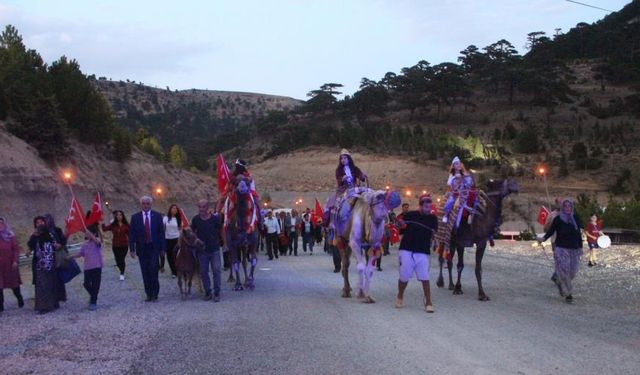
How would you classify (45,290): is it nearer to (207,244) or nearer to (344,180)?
(207,244)

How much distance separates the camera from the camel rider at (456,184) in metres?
14.8

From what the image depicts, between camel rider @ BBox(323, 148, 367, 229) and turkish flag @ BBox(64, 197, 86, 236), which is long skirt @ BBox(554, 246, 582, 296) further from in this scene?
turkish flag @ BBox(64, 197, 86, 236)

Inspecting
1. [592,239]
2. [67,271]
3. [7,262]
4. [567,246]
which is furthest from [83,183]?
[567,246]

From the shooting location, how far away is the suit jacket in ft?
44.8

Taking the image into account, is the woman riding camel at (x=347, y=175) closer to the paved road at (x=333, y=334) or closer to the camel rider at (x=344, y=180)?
the camel rider at (x=344, y=180)

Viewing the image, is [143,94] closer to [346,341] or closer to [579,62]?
[579,62]

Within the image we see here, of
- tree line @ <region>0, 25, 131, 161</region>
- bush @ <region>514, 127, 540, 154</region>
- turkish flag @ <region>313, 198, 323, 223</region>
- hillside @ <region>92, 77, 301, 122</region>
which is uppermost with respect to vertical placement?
hillside @ <region>92, 77, 301, 122</region>

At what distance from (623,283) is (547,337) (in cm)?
797

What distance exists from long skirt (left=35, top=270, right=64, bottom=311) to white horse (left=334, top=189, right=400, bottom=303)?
5611 mm

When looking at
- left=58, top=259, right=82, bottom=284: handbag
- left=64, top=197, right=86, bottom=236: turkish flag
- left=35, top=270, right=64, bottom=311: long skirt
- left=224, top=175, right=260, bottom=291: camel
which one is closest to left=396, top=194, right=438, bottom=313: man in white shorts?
left=224, top=175, right=260, bottom=291: camel

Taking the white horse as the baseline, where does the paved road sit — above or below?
below

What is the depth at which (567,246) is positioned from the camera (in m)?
13.4

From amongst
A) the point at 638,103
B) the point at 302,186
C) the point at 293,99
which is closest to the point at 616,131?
the point at 638,103

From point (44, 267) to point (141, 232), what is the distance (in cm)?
195
